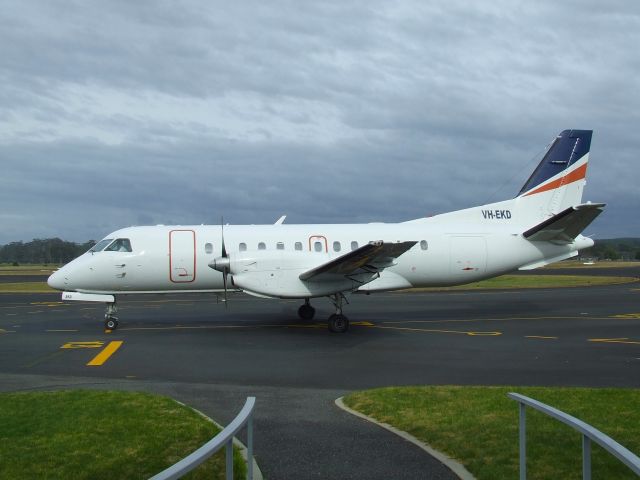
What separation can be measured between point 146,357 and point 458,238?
10.7 meters

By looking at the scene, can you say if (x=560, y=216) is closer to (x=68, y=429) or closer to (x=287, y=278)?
(x=287, y=278)

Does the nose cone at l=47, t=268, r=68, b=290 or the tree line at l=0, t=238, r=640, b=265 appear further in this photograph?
the tree line at l=0, t=238, r=640, b=265

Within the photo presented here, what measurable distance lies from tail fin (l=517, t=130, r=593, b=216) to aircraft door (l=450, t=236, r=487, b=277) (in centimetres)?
289

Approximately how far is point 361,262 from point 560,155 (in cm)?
938

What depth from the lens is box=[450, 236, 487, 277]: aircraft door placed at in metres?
19.9

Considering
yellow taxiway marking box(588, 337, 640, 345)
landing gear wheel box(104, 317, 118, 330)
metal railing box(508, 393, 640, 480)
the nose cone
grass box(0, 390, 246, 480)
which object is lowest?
yellow taxiway marking box(588, 337, 640, 345)

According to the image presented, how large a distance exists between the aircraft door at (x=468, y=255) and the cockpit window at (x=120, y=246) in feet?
33.7

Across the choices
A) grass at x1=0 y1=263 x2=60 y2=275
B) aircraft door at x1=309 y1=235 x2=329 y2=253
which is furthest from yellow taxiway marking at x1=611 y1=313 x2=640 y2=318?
grass at x1=0 y1=263 x2=60 y2=275

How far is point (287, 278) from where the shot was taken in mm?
17688

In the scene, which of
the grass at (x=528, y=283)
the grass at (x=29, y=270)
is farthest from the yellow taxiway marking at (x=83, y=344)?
the grass at (x=29, y=270)

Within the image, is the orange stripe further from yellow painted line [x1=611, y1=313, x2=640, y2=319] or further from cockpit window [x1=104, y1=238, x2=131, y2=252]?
cockpit window [x1=104, y1=238, x2=131, y2=252]

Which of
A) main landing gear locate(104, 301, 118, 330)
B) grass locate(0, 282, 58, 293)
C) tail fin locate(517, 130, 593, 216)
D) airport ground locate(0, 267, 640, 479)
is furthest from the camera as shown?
grass locate(0, 282, 58, 293)

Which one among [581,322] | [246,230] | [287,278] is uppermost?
[246,230]

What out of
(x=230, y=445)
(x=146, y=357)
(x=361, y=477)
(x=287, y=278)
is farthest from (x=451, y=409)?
(x=287, y=278)
